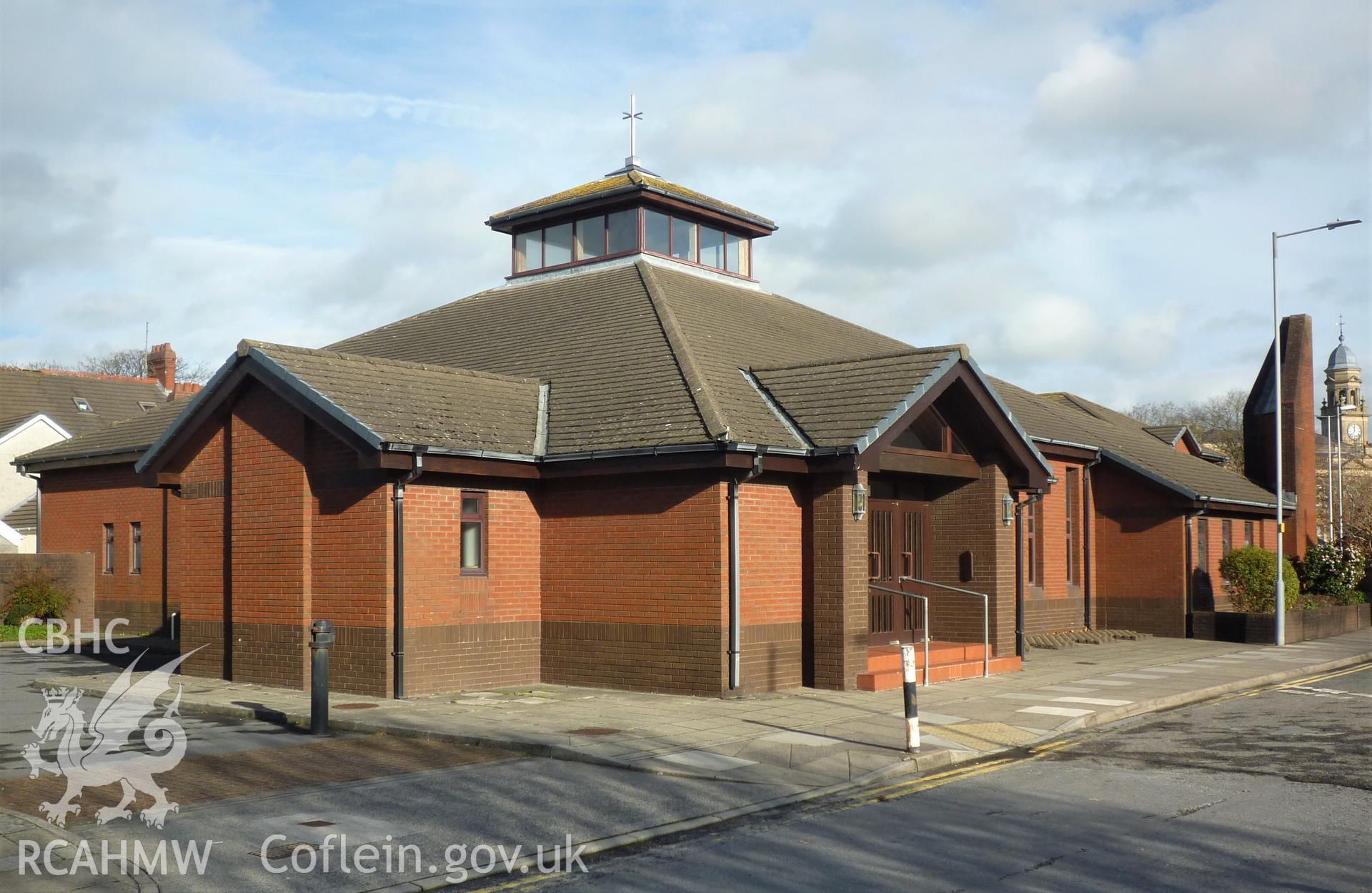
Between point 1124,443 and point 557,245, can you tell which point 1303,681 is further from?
point 557,245

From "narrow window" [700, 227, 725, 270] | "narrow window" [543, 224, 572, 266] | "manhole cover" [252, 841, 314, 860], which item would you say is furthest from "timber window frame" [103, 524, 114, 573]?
"manhole cover" [252, 841, 314, 860]

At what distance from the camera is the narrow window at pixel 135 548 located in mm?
27812

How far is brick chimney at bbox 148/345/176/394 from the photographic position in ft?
160

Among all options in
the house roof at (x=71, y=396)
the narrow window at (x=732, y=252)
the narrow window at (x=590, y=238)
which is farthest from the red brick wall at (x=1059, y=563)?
the house roof at (x=71, y=396)

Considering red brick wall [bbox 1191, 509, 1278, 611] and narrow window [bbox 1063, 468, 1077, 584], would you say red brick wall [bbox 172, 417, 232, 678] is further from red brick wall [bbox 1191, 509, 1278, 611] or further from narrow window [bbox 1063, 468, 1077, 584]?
red brick wall [bbox 1191, 509, 1278, 611]

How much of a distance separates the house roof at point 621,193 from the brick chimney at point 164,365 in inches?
1110

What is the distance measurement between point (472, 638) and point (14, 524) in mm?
24370

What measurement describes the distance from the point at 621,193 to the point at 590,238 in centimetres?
149

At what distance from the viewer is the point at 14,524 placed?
35.2m

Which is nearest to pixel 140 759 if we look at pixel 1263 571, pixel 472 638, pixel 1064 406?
pixel 472 638

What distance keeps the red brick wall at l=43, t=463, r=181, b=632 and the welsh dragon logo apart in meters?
10.4

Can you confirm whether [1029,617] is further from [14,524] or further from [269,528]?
[14,524]

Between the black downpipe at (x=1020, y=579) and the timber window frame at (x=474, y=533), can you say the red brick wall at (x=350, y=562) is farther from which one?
the black downpipe at (x=1020, y=579)

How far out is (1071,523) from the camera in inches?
1083
